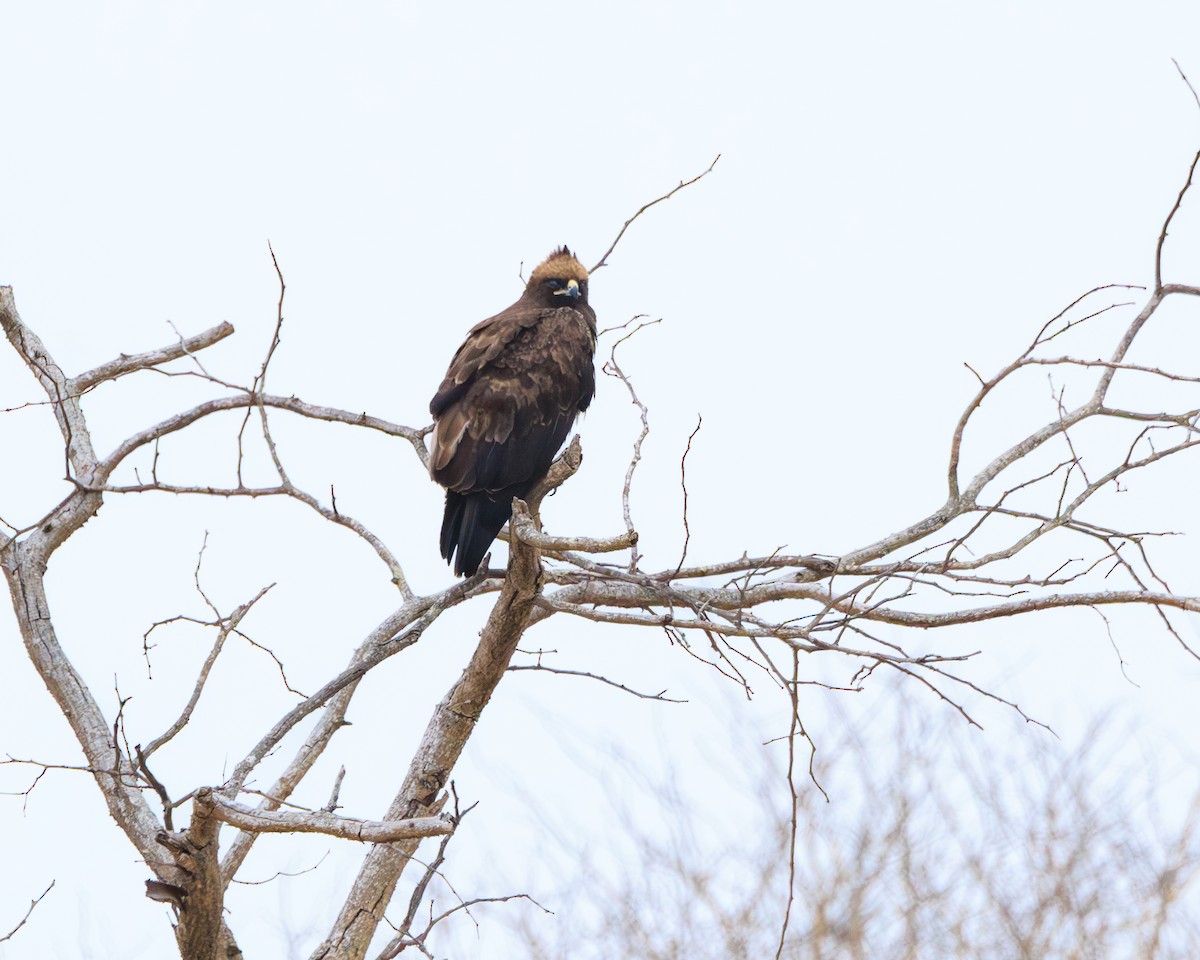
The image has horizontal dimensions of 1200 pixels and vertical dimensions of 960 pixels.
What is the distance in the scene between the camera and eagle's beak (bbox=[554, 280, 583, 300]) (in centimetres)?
510

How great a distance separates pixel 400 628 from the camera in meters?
3.91

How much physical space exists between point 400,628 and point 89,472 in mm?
1162

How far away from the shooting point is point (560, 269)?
526 centimetres

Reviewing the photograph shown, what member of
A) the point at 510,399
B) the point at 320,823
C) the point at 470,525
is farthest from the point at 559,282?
the point at 320,823

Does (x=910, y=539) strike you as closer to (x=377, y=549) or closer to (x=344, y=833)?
Result: (x=377, y=549)

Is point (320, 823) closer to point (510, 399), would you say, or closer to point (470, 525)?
point (470, 525)

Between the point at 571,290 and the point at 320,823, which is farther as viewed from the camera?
the point at 571,290

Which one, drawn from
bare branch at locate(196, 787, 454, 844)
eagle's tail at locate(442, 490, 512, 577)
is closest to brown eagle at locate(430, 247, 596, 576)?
eagle's tail at locate(442, 490, 512, 577)

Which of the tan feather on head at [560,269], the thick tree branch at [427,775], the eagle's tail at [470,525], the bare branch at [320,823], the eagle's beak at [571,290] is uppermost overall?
the tan feather on head at [560,269]

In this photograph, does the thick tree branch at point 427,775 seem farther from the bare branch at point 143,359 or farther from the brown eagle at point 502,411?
the bare branch at point 143,359

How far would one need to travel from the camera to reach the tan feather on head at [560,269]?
17.1 feet

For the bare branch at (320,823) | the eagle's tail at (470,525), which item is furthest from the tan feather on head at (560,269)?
the bare branch at (320,823)

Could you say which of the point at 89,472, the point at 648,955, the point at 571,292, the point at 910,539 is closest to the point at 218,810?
the point at 89,472

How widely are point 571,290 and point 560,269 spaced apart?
19 centimetres
